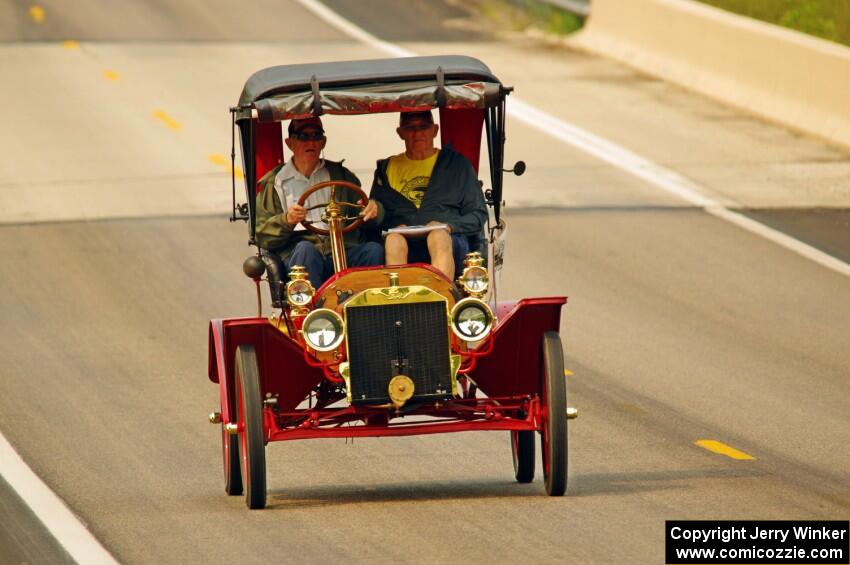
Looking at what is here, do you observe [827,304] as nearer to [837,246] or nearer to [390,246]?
[837,246]

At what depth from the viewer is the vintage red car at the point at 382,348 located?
10031 mm

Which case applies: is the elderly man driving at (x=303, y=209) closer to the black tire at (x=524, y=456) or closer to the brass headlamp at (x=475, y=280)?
the brass headlamp at (x=475, y=280)

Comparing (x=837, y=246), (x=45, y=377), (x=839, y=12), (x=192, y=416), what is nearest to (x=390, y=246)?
(x=192, y=416)

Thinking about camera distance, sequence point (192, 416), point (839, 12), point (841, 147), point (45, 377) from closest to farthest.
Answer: point (192, 416) < point (45, 377) < point (841, 147) < point (839, 12)

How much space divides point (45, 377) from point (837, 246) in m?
8.34

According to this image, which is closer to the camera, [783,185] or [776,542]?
[776,542]

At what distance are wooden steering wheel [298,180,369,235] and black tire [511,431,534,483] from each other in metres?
1.50

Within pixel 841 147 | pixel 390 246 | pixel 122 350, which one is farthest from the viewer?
pixel 841 147

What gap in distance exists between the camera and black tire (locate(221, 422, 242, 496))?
10.6 metres

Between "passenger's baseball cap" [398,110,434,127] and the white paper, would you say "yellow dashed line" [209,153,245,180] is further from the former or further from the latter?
the white paper

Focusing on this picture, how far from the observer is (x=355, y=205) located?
11.1 m

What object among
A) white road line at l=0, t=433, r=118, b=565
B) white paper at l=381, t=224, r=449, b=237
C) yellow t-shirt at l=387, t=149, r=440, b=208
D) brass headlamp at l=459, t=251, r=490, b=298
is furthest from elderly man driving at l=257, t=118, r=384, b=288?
white road line at l=0, t=433, r=118, b=565

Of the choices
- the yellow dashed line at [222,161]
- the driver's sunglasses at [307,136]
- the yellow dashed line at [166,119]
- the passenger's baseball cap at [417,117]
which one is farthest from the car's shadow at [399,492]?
the yellow dashed line at [166,119]

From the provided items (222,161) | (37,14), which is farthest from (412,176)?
(37,14)
